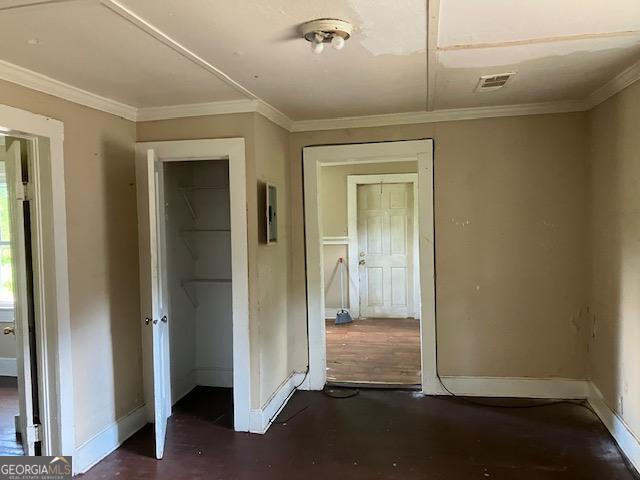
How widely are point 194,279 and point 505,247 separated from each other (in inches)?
104

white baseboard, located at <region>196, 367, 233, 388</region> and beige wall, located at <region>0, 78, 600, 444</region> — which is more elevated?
beige wall, located at <region>0, 78, 600, 444</region>

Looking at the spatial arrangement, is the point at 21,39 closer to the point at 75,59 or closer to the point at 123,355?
the point at 75,59

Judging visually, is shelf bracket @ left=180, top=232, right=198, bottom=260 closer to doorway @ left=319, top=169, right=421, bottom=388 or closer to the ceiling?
the ceiling

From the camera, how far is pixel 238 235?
330cm

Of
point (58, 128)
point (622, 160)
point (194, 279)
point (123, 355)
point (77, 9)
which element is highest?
point (77, 9)

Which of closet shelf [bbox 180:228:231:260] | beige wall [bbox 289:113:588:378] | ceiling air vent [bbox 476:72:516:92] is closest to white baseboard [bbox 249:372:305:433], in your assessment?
beige wall [bbox 289:113:588:378]

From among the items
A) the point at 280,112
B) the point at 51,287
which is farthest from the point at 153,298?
the point at 280,112

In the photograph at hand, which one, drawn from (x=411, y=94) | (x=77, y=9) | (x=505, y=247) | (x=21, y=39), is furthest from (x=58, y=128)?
(x=505, y=247)

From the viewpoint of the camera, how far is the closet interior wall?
13.3 ft

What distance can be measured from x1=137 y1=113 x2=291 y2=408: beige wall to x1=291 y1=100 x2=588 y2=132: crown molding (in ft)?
1.43

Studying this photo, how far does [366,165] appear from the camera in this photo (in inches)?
271

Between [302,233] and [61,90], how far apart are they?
2.10 meters

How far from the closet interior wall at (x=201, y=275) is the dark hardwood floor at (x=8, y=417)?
115 cm

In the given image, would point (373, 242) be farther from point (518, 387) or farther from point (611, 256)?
point (611, 256)
